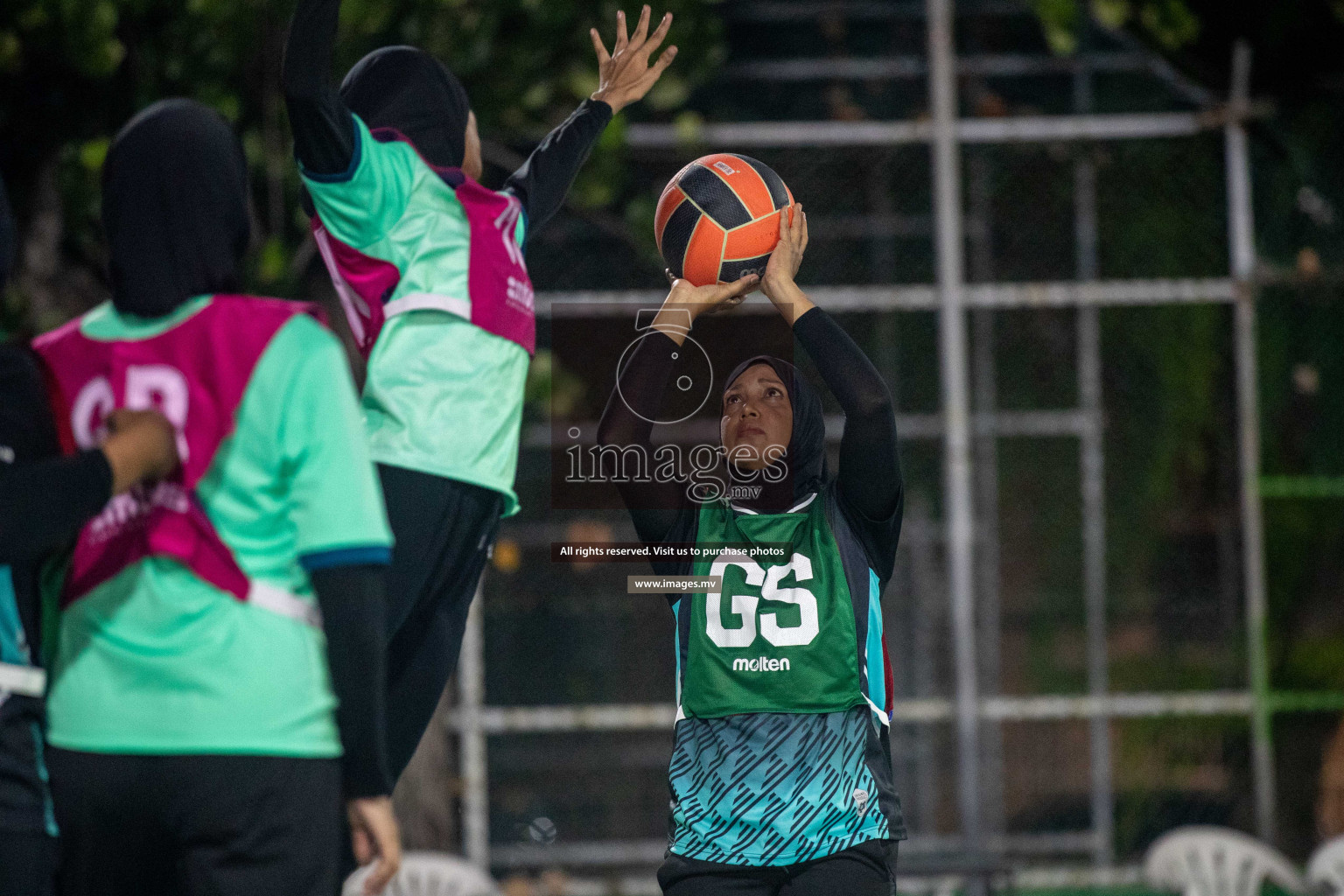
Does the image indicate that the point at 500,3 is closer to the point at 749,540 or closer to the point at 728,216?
the point at 728,216

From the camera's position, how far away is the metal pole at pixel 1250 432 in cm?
623

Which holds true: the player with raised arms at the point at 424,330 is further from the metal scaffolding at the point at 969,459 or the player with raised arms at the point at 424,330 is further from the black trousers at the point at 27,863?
the metal scaffolding at the point at 969,459

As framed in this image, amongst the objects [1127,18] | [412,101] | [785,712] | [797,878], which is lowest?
[797,878]

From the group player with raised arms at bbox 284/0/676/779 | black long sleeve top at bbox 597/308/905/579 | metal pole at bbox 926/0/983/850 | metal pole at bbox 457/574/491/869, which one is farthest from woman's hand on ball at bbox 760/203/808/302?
metal pole at bbox 457/574/491/869

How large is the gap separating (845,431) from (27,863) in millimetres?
1659

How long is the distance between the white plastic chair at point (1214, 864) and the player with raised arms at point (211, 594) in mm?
4572

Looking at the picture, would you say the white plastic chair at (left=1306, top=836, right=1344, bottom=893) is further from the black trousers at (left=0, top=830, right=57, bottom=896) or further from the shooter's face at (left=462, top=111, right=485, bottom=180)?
the black trousers at (left=0, top=830, right=57, bottom=896)

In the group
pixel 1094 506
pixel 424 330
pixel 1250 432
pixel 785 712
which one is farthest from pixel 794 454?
pixel 1250 432

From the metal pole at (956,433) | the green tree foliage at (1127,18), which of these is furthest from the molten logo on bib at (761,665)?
the green tree foliage at (1127,18)

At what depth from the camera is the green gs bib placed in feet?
9.50

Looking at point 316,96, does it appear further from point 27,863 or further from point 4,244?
point 27,863

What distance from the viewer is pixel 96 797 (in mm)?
2004

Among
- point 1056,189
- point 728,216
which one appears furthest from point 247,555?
point 1056,189

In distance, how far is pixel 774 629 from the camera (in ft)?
9.56
